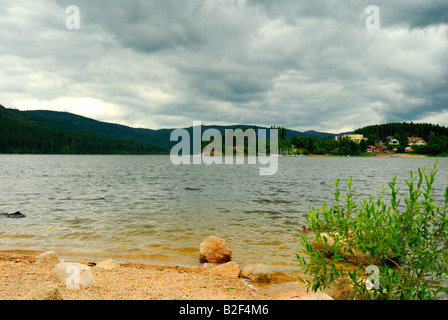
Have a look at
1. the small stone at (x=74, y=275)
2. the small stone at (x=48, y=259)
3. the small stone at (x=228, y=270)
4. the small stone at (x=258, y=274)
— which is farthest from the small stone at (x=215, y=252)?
the small stone at (x=48, y=259)

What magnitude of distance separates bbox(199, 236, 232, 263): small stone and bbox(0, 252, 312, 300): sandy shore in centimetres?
118

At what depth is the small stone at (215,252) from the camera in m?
13.5

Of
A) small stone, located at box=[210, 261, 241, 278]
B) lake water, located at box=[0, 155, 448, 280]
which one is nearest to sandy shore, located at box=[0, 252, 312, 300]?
small stone, located at box=[210, 261, 241, 278]

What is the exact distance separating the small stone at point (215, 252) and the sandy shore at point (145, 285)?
3.86ft

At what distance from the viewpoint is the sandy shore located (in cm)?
812

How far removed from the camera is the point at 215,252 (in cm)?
1351

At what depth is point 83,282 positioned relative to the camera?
8570mm

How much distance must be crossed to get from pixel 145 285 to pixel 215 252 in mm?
4650

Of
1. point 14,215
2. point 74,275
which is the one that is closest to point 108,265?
point 74,275

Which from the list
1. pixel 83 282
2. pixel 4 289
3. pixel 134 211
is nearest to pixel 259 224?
pixel 134 211
